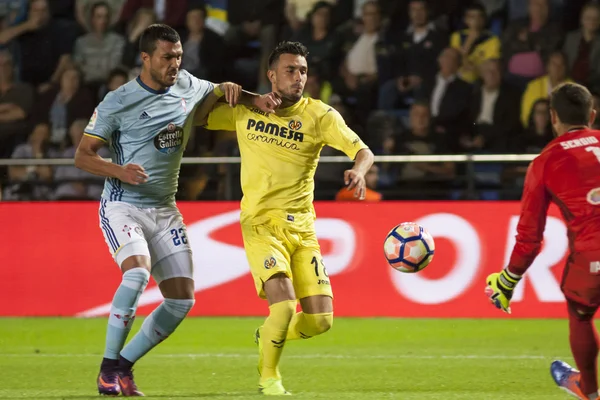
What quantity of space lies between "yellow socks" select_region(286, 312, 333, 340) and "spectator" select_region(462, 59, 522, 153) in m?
6.90

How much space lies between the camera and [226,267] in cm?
1216

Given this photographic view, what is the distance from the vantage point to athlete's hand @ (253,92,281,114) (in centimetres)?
743

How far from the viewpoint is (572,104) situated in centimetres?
606

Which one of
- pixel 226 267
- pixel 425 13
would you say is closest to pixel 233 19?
pixel 425 13

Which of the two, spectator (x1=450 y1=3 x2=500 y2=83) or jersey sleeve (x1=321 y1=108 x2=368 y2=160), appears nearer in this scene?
jersey sleeve (x1=321 y1=108 x2=368 y2=160)

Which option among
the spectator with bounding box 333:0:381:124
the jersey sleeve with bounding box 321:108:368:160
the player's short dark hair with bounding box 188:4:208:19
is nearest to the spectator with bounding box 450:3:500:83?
the spectator with bounding box 333:0:381:124

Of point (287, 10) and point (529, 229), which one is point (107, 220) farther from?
point (287, 10)

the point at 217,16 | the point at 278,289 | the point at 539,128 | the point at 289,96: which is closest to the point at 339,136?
the point at 289,96

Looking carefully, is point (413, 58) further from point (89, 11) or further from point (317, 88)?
point (89, 11)

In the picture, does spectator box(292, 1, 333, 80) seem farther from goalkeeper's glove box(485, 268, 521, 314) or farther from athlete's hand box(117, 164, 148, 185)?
goalkeeper's glove box(485, 268, 521, 314)

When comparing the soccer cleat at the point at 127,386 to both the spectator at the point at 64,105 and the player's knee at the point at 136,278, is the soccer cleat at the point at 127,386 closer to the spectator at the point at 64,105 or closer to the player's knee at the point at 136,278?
the player's knee at the point at 136,278

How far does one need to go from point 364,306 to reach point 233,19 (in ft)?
18.2

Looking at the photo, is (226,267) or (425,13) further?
(425,13)

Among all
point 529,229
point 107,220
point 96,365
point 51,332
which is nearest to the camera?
point 529,229
